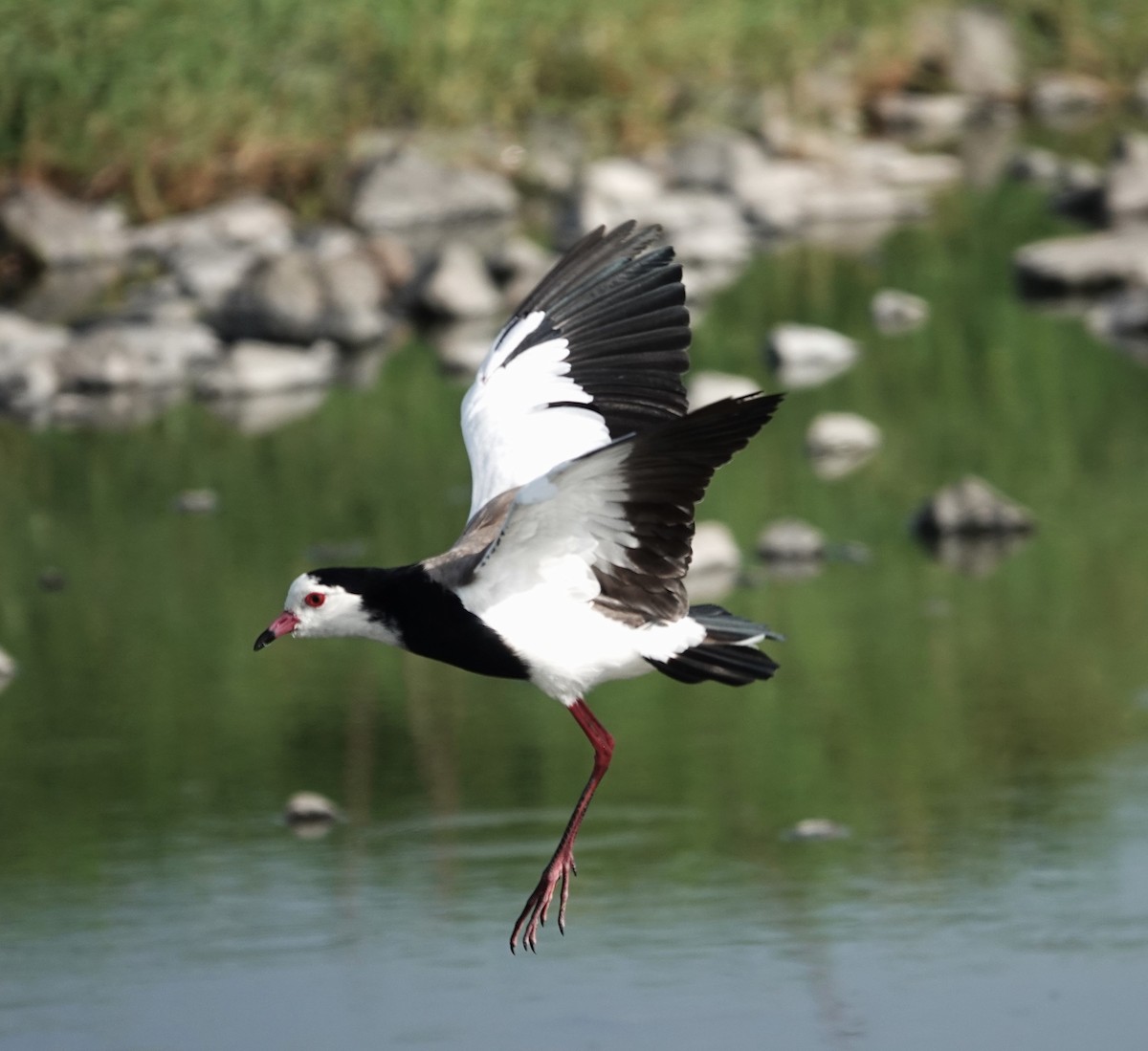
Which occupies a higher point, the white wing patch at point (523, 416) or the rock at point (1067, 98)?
Result: the rock at point (1067, 98)

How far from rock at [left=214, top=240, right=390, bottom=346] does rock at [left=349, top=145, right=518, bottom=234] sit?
279 cm

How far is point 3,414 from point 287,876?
636cm

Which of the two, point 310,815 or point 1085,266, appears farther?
point 1085,266

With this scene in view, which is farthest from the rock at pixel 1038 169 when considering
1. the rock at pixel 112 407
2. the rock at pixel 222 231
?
the rock at pixel 112 407

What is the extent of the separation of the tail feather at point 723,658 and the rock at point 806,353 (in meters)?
6.84

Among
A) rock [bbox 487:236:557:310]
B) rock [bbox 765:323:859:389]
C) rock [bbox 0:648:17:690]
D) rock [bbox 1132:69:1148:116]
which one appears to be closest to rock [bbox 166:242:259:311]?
rock [bbox 487:236:557:310]

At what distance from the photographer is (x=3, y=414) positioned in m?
11.9

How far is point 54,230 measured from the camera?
15305 millimetres

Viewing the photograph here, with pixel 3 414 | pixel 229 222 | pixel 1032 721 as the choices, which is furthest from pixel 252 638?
pixel 229 222

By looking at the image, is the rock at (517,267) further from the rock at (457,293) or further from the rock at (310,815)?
the rock at (310,815)

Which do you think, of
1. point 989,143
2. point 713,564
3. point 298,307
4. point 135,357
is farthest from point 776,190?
point 713,564

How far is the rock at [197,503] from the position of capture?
982 cm

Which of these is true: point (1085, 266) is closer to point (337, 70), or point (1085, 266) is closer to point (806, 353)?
point (806, 353)

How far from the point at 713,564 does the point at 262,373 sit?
4.29 m
